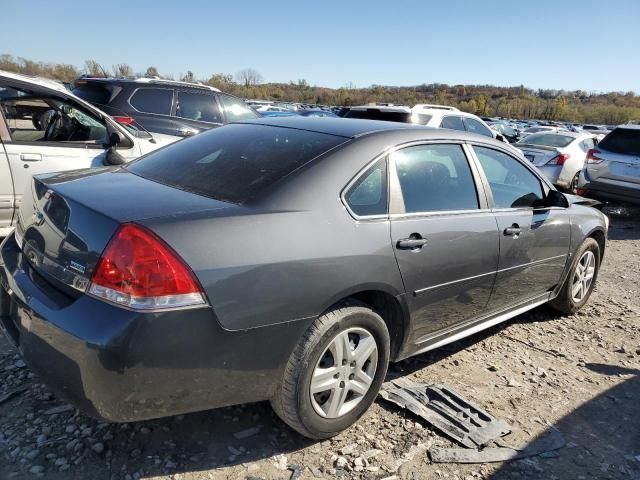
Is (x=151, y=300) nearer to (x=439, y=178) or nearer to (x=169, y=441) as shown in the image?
(x=169, y=441)

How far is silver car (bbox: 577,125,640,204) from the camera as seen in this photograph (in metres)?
8.67

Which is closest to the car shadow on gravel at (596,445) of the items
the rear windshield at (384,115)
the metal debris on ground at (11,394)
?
the metal debris on ground at (11,394)

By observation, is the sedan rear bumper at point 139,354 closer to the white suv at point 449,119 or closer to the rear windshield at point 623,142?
the white suv at point 449,119

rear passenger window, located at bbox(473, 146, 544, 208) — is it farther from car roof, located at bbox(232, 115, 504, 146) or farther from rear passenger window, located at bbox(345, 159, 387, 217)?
rear passenger window, located at bbox(345, 159, 387, 217)

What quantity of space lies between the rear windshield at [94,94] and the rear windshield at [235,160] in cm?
478

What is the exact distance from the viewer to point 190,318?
2000 mm

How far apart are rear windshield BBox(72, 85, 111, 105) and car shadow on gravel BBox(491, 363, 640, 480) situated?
6.93 metres

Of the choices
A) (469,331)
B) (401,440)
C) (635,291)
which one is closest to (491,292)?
(469,331)

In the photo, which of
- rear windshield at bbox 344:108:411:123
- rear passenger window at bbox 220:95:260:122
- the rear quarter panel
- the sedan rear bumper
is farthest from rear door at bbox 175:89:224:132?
the sedan rear bumper

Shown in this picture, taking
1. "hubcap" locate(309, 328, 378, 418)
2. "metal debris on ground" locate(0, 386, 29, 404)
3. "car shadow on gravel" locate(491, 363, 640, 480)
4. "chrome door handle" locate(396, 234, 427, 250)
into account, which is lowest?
"car shadow on gravel" locate(491, 363, 640, 480)

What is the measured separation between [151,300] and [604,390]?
3062 millimetres

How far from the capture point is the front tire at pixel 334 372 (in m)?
2.37

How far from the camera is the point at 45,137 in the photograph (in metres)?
5.07

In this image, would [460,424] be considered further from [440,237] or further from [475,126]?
[475,126]
